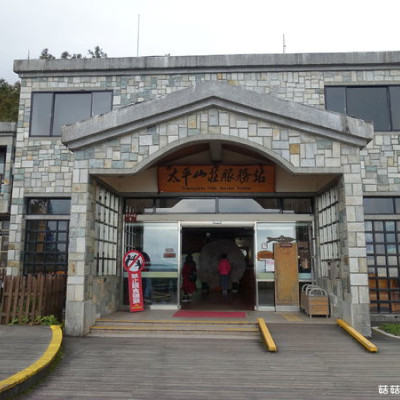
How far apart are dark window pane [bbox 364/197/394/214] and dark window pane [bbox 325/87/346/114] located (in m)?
2.54

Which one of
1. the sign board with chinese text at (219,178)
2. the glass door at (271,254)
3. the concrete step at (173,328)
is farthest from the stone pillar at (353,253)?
the sign board with chinese text at (219,178)

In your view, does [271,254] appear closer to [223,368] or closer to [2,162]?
[223,368]

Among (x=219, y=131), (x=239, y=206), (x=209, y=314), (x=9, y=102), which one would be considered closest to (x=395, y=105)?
(x=239, y=206)

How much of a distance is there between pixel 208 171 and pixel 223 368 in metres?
5.34

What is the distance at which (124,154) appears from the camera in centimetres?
839

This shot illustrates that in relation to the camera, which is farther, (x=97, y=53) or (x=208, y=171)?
(x=97, y=53)

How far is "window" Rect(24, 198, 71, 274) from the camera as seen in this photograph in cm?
1131

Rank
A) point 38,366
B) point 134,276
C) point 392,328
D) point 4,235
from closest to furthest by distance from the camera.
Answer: point 38,366, point 392,328, point 134,276, point 4,235

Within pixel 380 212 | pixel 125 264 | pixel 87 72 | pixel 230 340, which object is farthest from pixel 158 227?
pixel 380 212

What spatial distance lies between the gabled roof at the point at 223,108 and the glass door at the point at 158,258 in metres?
3.17

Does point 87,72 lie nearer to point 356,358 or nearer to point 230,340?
point 230,340

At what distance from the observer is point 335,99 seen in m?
11.4

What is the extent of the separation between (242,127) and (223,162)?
6.56 ft

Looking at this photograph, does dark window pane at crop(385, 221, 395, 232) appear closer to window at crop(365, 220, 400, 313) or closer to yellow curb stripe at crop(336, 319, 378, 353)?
window at crop(365, 220, 400, 313)
